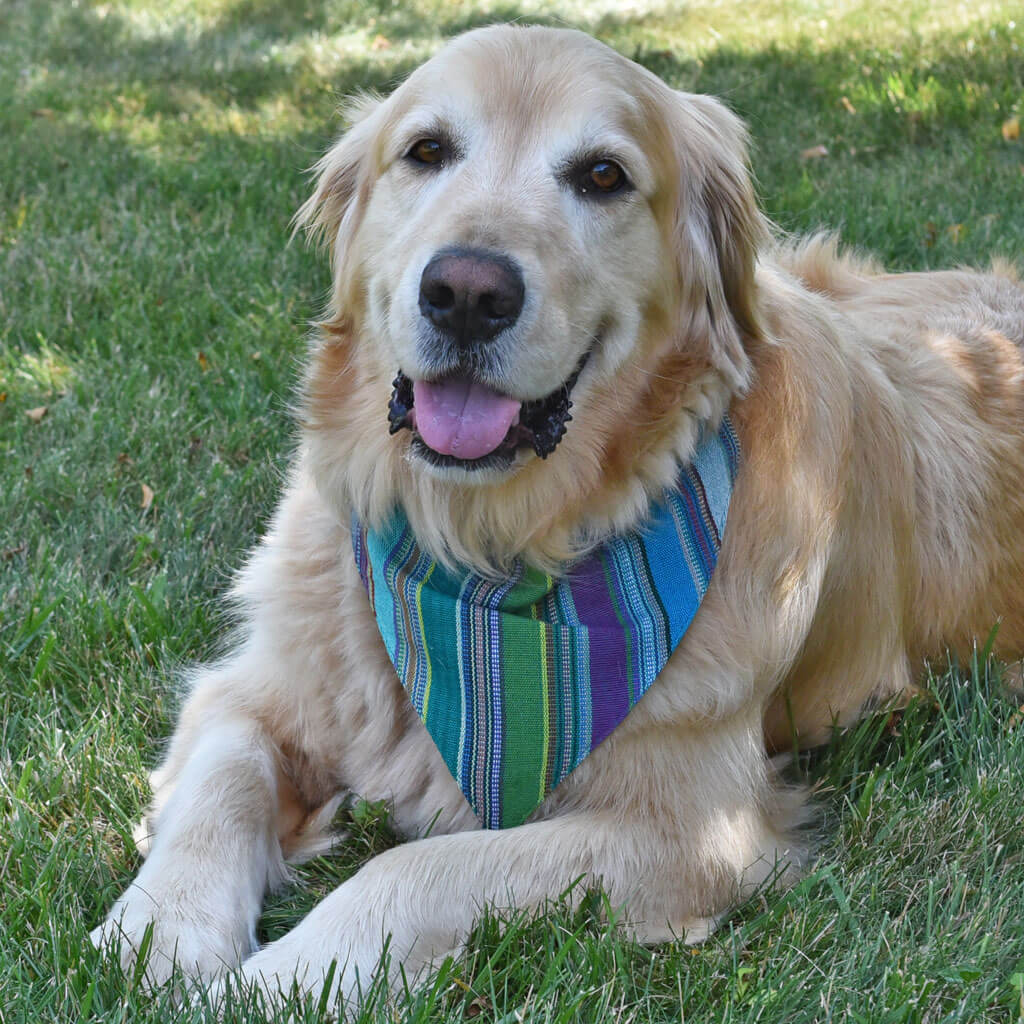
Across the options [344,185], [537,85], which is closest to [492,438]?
[537,85]

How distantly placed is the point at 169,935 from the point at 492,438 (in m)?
1.08

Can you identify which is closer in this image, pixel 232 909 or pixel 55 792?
pixel 232 909

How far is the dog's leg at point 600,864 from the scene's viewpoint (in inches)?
89.2

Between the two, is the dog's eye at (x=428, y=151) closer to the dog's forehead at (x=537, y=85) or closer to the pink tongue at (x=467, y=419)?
the dog's forehead at (x=537, y=85)

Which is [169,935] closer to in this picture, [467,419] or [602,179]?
[467,419]

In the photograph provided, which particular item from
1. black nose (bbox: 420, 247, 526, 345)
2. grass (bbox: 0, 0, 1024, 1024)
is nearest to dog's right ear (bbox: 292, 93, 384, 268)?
black nose (bbox: 420, 247, 526, 345)

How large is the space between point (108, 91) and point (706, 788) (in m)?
6.64

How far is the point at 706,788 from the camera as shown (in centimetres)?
256

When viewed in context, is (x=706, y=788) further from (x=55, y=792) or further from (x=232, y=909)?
(x=55, y=792)

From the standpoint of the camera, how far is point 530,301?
2.35 m

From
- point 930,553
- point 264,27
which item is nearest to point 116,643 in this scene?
point 930,553

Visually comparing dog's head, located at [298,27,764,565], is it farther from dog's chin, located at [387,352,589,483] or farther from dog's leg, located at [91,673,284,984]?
dog's leg, located at [91,673,284,984]

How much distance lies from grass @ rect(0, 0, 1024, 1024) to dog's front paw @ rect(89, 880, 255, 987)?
0.24ft

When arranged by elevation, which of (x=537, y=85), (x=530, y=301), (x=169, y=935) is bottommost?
(x=169, y=935)
